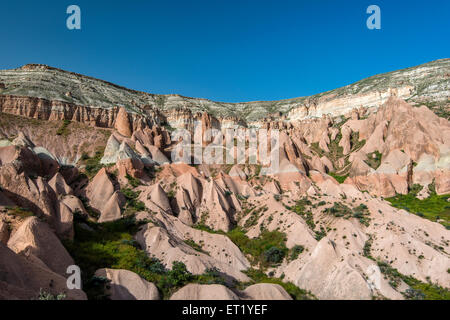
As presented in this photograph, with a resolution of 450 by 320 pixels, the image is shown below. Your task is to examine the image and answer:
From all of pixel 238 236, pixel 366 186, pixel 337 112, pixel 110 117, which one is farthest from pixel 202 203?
pixel 337 112

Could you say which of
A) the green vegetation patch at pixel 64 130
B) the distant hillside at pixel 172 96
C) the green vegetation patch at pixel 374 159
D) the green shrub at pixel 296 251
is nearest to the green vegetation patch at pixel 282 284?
the green shrub at pixel 296 251

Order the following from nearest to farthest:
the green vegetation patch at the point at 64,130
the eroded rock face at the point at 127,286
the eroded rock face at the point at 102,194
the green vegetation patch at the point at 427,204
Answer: the eroded rock face at the point at 127,286
the eroded rock face at the point at 102,194
the green vegetation patch at the point at 427,204
the green vegetation patch at the point at 64,130

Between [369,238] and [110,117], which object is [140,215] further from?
[110,117]

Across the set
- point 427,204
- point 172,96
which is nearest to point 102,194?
point 427,204

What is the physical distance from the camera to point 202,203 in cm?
3559

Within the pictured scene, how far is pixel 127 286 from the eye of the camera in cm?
1452

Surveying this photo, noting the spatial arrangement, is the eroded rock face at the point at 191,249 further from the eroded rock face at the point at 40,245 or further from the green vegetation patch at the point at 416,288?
the green vegetation patch at the point at 416,288

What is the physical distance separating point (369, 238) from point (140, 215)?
2239 cm

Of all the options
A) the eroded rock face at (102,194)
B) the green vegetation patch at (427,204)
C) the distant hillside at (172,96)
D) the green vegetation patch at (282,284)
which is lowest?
the green vegetation patch at (282,284)

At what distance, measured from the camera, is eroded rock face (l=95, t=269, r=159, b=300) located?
45.9 ft

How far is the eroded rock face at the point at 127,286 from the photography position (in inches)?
551

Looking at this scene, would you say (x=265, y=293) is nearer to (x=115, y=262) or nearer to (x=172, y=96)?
(x=115, y=262)
